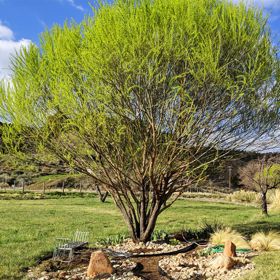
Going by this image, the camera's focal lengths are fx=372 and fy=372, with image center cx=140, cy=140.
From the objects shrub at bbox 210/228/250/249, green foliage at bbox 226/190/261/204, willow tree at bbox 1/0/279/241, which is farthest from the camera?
green foliage at bbox 226/190/261/204

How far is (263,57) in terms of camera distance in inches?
317

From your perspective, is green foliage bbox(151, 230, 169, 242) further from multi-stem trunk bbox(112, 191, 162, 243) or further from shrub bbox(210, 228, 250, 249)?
shrub bbox(210, 228, 250, 249)

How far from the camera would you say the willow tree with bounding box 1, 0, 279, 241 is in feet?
24.7

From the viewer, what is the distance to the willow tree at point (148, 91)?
7523 millimetres

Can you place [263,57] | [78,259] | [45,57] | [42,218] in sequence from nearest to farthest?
[78,259], [263,57], [45,57], [42,218]

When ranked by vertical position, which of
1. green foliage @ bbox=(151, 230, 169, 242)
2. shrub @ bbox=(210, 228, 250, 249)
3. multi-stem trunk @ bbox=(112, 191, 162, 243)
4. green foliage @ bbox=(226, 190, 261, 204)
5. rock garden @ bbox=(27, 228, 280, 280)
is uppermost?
green foliage @ bbox=(226, 190, 261, 204)

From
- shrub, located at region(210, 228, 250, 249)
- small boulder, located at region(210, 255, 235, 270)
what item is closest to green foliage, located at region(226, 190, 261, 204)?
shrub, located at region(210, 228, 250, 249)

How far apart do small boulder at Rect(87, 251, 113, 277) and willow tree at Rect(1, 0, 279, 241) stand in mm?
2529

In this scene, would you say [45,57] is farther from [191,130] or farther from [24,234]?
[24,234]

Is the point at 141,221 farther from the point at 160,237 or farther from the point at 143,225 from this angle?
the point at 160,237

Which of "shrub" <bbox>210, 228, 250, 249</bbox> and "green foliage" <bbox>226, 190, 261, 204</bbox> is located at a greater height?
"green foliage" <bbox>226, 190, 261, 204</bbox>

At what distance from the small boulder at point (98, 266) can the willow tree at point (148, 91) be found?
2.53m

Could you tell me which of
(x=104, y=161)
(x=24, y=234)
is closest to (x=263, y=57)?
(x=104, y=161)

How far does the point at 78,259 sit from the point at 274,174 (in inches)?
726
